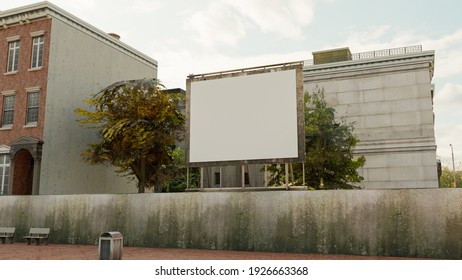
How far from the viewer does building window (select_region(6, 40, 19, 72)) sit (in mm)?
30953

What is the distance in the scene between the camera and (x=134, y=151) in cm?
2852

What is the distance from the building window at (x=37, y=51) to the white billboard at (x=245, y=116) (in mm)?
15023

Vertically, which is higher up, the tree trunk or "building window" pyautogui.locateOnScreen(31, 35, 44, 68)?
"building window" pyautogui.locateOnScreen(31, 35, 44, 68)

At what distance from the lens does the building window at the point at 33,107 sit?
2939 centimetres

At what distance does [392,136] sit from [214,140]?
918 inches

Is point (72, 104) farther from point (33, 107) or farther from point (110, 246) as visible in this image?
point (110, 246)

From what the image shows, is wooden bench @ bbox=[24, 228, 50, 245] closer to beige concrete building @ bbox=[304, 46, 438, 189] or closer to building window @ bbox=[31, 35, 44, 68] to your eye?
building window @ bbox=[31, 35, 44, 68]

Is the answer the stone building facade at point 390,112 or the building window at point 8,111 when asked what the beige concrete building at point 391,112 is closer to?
the stone building facade at point 390,112

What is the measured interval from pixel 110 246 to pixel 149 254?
277 cm

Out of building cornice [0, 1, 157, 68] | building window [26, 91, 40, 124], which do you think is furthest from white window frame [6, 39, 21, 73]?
building window [26, 91, 40, 124]

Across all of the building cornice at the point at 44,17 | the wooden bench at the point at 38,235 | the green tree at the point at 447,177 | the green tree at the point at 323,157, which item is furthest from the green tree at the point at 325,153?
the green tree at the point at 447,177

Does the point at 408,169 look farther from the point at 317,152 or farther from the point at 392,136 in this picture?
the point at 317,152

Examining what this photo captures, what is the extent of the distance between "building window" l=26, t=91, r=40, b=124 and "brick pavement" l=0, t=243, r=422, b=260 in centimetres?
1270

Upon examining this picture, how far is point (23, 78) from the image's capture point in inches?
1184
